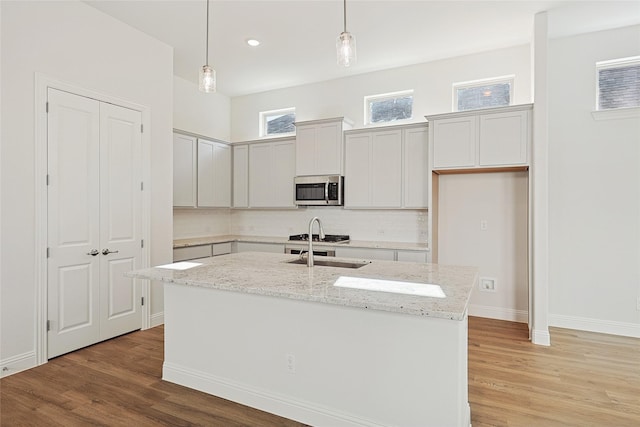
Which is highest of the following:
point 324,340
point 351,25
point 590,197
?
point 351,25

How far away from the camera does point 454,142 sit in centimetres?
415

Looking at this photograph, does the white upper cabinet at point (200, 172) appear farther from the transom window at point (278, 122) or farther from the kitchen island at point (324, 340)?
the kitchen island at point (324, 340)

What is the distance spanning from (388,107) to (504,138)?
175 centimetres

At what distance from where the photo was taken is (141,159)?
3.96m

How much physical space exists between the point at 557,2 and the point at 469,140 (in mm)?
1450

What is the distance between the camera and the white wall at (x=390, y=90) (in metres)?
4.36

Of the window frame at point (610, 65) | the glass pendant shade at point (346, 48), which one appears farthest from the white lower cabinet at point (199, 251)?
the window frame at point (610, 65)

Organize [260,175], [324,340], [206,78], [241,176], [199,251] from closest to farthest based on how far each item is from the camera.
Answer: [324,340] → [206,78] → [199,251] → [260,175] → [241,176]

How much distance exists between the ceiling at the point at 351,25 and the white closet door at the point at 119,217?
3.59ft

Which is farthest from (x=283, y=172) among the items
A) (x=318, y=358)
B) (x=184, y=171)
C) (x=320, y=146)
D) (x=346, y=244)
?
(x=318, y=358)

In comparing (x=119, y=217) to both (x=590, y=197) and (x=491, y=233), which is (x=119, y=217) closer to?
(x=491, y=233)

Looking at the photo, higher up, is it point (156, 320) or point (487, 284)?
point (487, 284)

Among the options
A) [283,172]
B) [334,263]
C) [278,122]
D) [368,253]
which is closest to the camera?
[334,263]

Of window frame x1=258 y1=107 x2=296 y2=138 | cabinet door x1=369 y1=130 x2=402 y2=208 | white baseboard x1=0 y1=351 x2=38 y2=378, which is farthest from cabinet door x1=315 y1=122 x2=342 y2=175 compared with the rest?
white baseboard x1=0 y1=351 x2=38 y2=378
